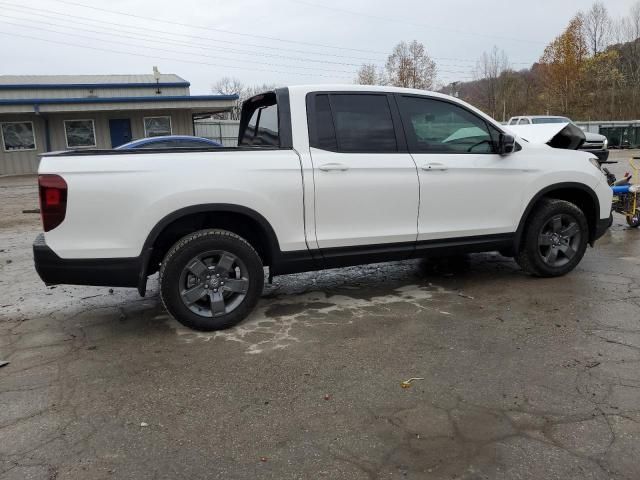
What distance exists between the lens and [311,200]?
4.30 m

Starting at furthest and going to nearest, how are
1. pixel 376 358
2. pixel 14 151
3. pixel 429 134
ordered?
1. pixel 14 151
2. pixel 429 134
3. pixel 376 358

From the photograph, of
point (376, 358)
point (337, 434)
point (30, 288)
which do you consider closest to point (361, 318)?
point (376, 358)

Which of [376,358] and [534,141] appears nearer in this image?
[376,358]

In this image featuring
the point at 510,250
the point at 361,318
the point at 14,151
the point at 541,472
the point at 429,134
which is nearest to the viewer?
the point at 541,472

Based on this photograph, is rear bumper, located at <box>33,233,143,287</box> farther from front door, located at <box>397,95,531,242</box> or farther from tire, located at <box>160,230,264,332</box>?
front door, located at <box>397,95,531,242</box>

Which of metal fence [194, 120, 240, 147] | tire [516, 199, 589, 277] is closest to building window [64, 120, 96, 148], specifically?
metal fence [194, 120, 240, 147]

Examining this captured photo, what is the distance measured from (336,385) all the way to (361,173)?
6.18 feet

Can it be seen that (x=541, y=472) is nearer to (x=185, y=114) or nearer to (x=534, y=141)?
(x=534, y=141)

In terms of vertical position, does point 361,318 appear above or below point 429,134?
below

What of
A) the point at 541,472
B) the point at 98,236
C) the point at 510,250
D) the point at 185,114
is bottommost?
the point at 541,472

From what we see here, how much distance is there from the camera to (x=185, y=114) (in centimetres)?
2519

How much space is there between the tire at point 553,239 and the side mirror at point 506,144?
74 cm

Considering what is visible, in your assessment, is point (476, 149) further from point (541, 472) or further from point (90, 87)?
point (90, 87)

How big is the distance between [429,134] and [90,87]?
24.2m
